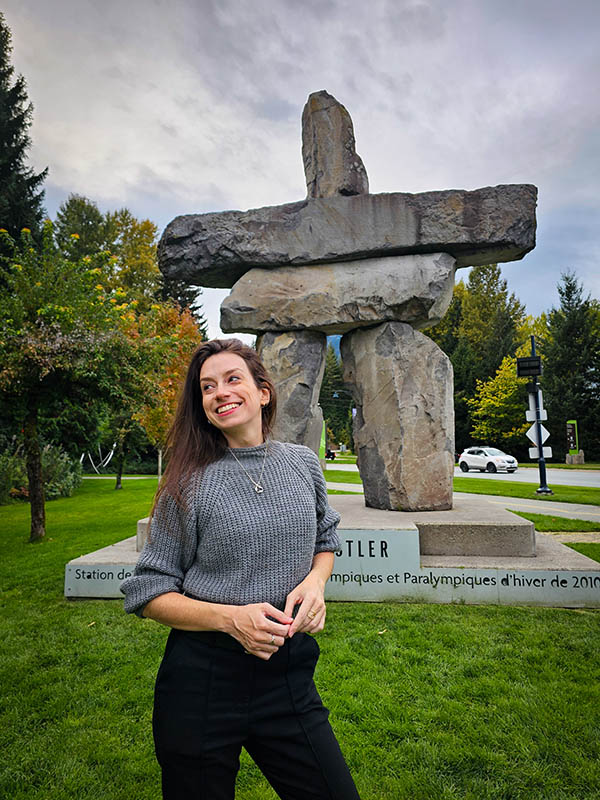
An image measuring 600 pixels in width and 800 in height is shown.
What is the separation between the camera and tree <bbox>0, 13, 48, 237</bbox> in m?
18.0

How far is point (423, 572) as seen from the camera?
4.43 meters

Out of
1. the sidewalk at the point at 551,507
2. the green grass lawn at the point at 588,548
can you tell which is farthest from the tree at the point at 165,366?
the green grass lawn at the point at 588,548

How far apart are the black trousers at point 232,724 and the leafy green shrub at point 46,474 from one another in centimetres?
1334

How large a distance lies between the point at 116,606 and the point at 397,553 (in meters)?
2.49

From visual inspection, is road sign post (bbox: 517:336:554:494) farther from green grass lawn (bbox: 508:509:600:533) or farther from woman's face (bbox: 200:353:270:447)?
woman's face (bbox: 200:353:270:447)

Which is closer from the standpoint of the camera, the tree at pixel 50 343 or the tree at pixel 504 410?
the tree at pixel 50 343

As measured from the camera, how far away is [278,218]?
5.42 metres

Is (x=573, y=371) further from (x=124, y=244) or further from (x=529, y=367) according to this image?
(x=124, y=244)

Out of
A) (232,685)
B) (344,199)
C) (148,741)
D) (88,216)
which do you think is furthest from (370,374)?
(88,216)

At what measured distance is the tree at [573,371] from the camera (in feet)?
84.8

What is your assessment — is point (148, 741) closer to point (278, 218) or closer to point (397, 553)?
point (397, 553)

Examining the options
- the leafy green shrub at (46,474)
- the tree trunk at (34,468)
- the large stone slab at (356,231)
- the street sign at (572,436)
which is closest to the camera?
the large stone slab at (356,231)

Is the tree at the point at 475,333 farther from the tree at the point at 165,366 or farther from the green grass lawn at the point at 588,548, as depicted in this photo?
the green grass lawn at the point at 588,548

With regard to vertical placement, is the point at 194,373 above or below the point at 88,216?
below
